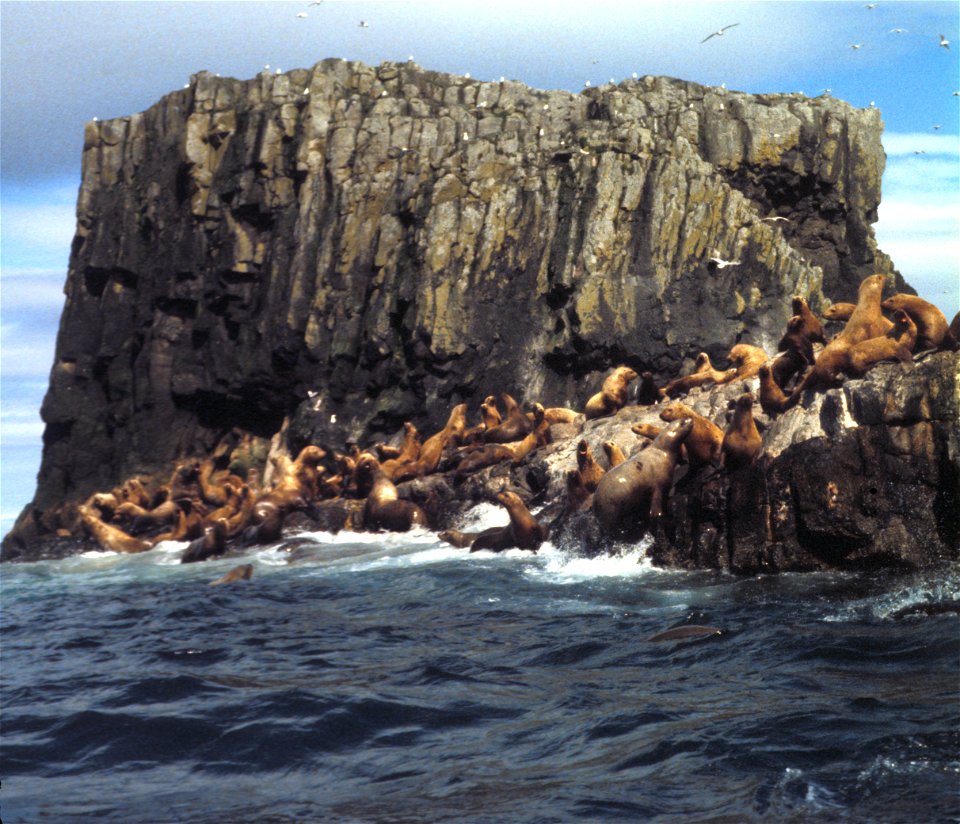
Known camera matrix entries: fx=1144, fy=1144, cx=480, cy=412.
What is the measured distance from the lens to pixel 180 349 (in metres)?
32.4

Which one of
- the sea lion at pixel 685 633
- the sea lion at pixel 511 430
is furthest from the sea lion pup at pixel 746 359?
the sea lion at pixel 685 633

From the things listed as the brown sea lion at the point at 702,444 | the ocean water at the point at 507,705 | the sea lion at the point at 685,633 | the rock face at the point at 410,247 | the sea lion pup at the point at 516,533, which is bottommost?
the ocean water at the point at 507,705

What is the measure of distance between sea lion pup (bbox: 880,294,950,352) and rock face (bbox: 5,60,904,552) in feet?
41.6

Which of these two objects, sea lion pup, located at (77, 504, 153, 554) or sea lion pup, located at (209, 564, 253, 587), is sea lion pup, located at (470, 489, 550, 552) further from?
sea lion pup, located at (77, 504, 153, 554)

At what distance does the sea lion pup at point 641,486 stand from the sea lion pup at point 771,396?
93 cm

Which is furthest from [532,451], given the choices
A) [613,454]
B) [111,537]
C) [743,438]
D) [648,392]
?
[111,537]

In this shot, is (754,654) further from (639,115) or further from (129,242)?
(129,242)

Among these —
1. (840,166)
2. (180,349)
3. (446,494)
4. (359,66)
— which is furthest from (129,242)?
(840,166)

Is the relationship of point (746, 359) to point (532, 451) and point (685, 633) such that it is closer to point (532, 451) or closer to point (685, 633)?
point (532, 451)

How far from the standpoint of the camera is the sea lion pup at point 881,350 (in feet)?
42.9

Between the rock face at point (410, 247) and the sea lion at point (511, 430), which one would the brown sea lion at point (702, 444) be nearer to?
the sea lion at point (511, 430)

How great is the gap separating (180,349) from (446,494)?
48.1ft

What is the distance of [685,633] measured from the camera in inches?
382

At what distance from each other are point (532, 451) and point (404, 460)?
3.68 metres
